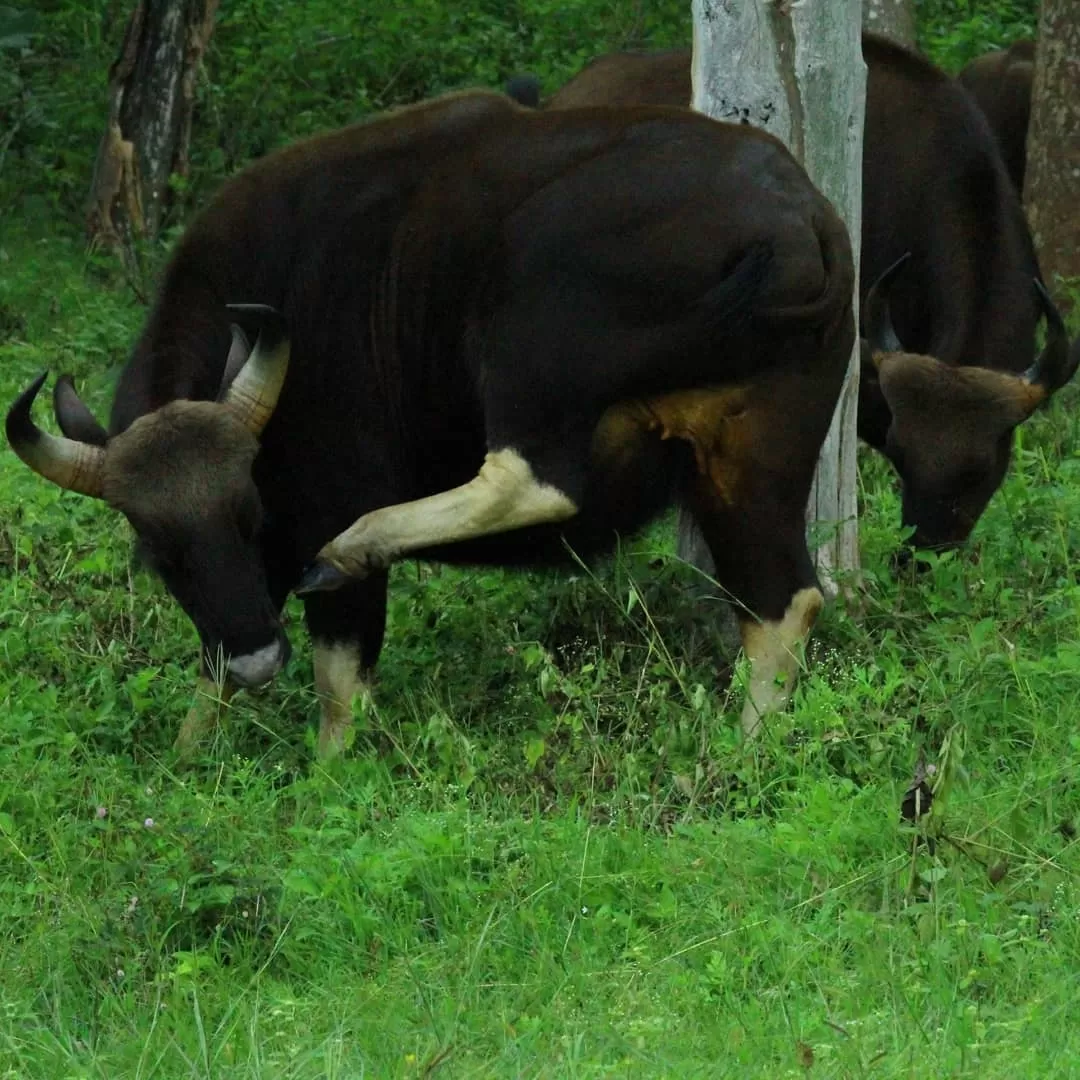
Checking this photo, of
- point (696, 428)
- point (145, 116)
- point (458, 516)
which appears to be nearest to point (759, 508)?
point (696, 428)

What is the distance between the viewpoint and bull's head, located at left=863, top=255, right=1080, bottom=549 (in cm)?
746

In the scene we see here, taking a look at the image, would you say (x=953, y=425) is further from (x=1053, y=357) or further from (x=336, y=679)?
(x=336, y=679)

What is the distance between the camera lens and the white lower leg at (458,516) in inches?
238

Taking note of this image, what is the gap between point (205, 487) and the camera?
19.7ft

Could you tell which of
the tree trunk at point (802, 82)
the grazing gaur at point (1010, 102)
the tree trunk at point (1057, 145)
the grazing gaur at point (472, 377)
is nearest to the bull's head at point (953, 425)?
the tree trunk at point (802, 82)

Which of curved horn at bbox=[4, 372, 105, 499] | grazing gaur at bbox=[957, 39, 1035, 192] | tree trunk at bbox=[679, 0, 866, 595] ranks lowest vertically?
grazing gaur at bbox=[957, 39, 1035, 192]

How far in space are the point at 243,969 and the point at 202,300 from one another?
2.59 meters

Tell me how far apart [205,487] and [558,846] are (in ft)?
5.57

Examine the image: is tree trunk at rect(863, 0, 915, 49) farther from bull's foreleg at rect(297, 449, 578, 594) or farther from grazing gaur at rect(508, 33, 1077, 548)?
bull's foreleg at rect(297, 449, 578, 594)

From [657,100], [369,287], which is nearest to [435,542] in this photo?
[369,287]

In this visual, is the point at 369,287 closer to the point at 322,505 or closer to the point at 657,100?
the point at 322,505

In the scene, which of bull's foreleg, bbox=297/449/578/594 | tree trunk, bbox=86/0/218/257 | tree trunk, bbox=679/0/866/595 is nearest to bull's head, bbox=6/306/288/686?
bull's foreleg, bbox=297/449/578/594

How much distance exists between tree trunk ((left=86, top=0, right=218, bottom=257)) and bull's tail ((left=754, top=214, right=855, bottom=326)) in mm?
6577

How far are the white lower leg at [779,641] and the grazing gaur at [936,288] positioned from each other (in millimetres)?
1378
